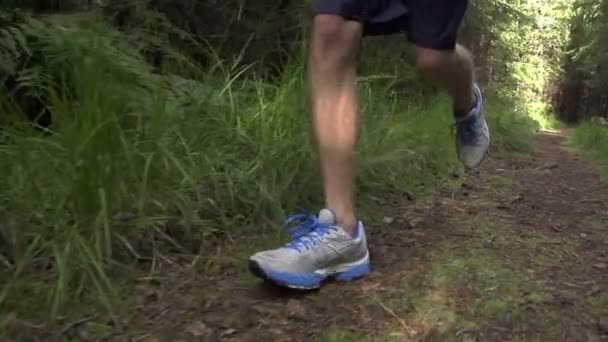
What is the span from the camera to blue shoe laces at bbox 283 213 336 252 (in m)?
2.18

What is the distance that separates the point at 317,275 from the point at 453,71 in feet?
3.28

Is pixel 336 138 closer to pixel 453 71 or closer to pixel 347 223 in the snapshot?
pixel 347 223

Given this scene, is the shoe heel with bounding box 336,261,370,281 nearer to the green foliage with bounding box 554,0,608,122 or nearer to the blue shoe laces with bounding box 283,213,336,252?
the blue shoe laces with bounding box 283,213,336,252

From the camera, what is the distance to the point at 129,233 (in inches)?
90.7

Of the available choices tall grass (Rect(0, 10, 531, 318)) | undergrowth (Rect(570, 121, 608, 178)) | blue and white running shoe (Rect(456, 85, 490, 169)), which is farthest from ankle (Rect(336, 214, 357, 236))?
undergrowth (Rect(570, 121, 608, 178))

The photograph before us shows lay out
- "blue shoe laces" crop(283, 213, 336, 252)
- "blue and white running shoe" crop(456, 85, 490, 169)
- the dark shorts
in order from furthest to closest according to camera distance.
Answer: "blue and white running shoe" crop(456, 85, 490, 169)
the dark shorts
"blue shoe laces" crop(283, 213, 336, 252)

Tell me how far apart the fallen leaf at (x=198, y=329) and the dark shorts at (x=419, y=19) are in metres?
1.09

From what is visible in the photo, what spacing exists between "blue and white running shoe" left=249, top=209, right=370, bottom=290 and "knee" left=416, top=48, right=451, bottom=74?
0.65m

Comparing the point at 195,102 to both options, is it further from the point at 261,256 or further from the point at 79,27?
the point at 261,256

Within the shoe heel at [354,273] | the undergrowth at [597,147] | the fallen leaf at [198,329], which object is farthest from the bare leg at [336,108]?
the undergrowth at [597,147]

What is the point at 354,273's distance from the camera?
7.45ft

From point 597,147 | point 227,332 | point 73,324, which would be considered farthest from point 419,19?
point 597,147

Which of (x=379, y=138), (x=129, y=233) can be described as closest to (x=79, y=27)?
(x=129, y=233)

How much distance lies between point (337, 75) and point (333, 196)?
0.39m
